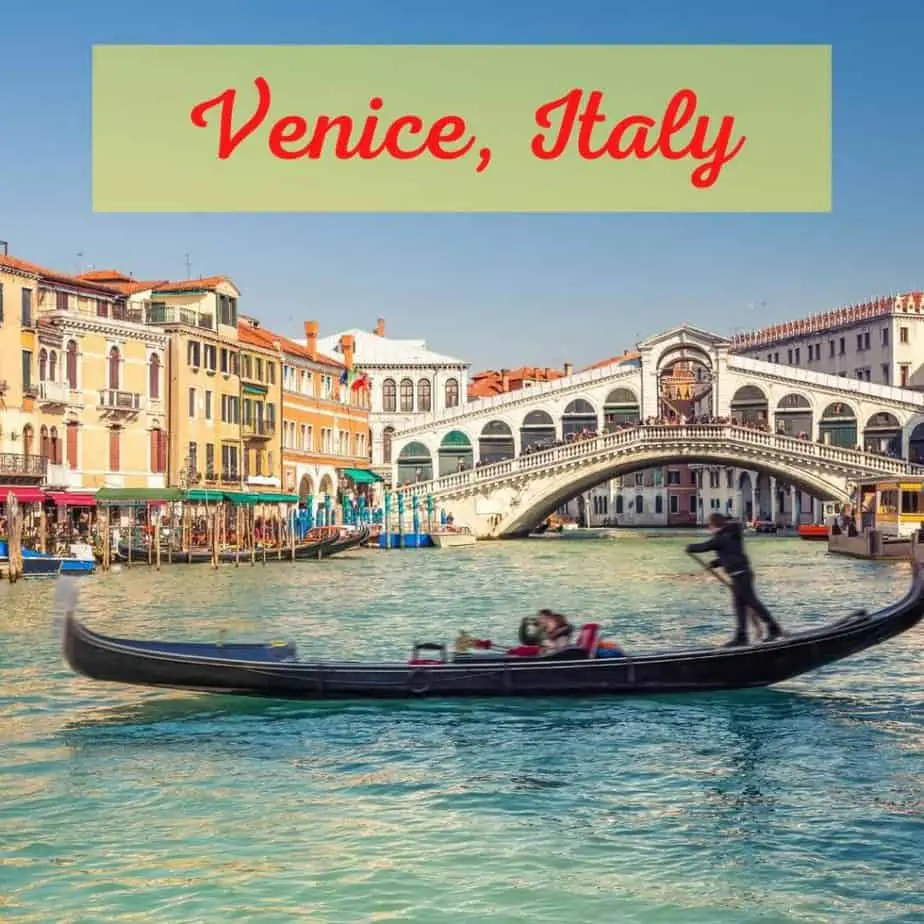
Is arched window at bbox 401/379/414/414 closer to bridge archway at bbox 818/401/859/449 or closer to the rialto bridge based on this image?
the rialto bridge

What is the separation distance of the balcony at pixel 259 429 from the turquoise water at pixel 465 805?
19.0 m

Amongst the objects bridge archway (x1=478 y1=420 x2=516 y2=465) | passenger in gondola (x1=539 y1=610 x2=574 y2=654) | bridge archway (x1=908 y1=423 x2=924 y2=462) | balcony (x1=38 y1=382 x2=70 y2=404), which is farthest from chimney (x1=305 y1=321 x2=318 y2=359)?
passenger in gondola (x1=539 y1=610 x2=574 y2=654)

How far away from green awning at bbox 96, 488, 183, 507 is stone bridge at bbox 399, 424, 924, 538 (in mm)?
9822

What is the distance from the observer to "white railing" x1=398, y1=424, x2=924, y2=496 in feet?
112

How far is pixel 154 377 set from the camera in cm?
2731

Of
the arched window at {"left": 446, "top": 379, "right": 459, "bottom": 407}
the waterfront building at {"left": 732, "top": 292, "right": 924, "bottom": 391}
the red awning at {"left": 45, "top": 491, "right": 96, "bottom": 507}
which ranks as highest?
the waterfront building at {"left": 732, "top": 292, "right": 924, "bottom": 391}

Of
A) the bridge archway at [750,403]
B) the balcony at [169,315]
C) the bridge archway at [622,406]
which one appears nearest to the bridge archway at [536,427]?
the bridge archway at [622,406]

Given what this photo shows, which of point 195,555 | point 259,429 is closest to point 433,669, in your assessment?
point 195,555

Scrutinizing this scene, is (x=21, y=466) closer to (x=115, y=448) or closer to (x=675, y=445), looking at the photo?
(x=115, y=448)

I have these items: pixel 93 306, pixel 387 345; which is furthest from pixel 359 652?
pixel 387 345

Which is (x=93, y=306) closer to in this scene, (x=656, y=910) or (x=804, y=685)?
(x=804, y=685)

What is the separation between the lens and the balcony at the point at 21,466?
22391 mm

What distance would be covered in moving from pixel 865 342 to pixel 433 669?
40.1m

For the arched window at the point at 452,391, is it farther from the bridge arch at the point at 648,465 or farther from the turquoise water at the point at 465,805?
the turquoise water at the point at 465,805
